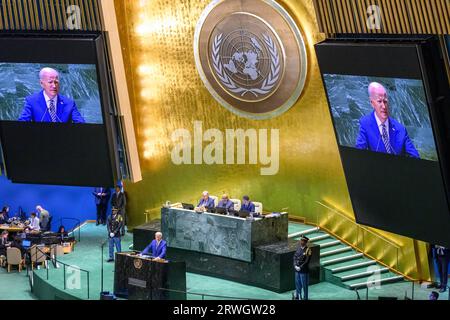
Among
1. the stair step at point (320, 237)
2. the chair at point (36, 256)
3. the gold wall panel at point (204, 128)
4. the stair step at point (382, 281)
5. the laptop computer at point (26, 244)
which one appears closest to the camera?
the stair step at point (382, 281)

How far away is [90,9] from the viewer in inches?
877

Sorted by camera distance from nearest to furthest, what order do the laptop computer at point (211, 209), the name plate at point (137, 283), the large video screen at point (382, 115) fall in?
1. the large video screen at point (382, 115)
2. the name plate at point (137, 283)
3. the laptop computer at point (211, 209)

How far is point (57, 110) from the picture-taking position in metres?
22.9

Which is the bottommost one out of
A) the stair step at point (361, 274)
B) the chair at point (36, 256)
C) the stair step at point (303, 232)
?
the stair step at point (361, 274)

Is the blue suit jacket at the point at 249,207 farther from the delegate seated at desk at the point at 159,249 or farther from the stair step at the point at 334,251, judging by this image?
the delegate seated at desk at the point at 159,249

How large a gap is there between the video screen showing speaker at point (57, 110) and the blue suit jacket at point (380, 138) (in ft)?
16.0

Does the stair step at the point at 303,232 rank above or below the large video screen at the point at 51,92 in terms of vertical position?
below

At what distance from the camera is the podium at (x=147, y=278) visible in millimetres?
21391

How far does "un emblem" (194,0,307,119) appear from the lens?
79.6 ft

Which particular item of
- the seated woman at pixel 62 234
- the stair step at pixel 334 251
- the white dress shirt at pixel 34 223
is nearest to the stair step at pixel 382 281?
the stair step at pixel 334 251
